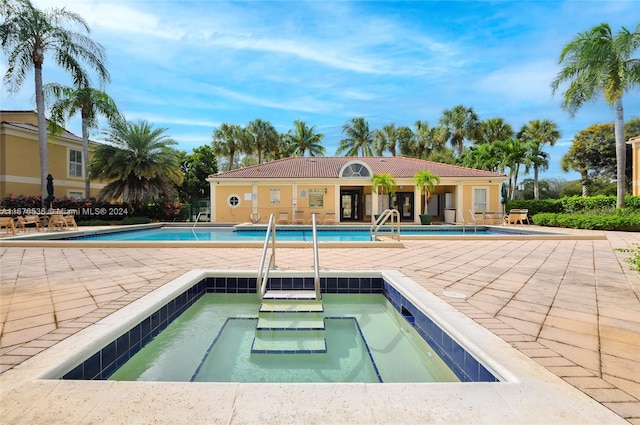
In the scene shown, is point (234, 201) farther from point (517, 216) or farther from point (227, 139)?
point (227, 139)

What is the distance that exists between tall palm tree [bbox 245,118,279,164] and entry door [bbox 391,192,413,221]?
19.1m

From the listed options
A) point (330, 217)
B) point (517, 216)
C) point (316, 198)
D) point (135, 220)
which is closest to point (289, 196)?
point (316, 198)

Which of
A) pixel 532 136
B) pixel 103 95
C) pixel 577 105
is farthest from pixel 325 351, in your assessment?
pixel 532 136

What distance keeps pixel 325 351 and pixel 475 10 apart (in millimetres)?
10446

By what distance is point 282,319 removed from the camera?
4.10 metres

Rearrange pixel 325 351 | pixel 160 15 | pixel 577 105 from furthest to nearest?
pixel 577 105 < pixel 160 15 < pixel 325 351

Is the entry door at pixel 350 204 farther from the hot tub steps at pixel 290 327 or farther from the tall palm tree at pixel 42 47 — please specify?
the hot tub steps at pixel 290 327

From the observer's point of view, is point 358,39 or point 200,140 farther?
point 200,140

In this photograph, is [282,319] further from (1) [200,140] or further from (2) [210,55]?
(1) [200,140]

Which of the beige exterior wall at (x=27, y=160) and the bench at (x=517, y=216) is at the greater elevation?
the beige exterior wall at (x=27, y=160)

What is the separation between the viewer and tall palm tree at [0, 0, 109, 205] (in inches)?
632

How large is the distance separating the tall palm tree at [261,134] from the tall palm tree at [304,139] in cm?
212

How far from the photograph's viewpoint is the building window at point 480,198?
20.1 metres

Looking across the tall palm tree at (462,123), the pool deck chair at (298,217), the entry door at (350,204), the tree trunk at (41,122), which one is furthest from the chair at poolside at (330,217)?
the tall palm tree at (462,123)
